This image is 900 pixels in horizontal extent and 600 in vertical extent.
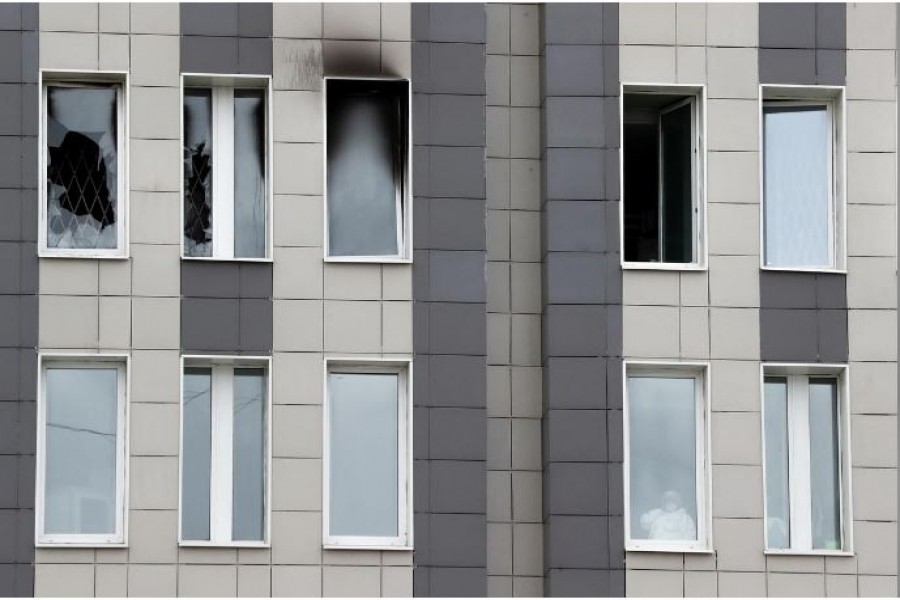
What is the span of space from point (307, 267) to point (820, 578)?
770cm

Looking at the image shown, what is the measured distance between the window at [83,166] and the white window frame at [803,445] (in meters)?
8.76

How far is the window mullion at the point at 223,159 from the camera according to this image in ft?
96.6

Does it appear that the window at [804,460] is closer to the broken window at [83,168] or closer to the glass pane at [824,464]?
the glass pane at [824,464]

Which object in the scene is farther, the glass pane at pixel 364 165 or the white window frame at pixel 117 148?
the glass pane at pixel 364 165

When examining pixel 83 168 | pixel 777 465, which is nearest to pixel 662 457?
pixel 777 465

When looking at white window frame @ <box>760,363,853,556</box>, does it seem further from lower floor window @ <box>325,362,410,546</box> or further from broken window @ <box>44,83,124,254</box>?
broken window @ <box>44,83,124,254</box>

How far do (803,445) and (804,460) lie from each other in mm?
197

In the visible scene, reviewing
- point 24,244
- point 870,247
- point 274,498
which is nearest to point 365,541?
point 274,498

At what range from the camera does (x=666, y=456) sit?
95.7 ft

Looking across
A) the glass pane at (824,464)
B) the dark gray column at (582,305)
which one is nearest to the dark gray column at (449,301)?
the dark gray column at (582,305)

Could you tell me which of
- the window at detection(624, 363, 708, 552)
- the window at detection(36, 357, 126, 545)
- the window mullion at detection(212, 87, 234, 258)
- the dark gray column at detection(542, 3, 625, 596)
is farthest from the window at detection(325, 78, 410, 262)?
the window at detection(624, 363, 708, 552)

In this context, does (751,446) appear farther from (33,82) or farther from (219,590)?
(33,82)

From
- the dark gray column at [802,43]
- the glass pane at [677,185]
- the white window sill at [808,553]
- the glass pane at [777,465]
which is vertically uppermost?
the dark gray column at [802,43]

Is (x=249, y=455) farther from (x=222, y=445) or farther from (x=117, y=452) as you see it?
(x=117, y=452)
